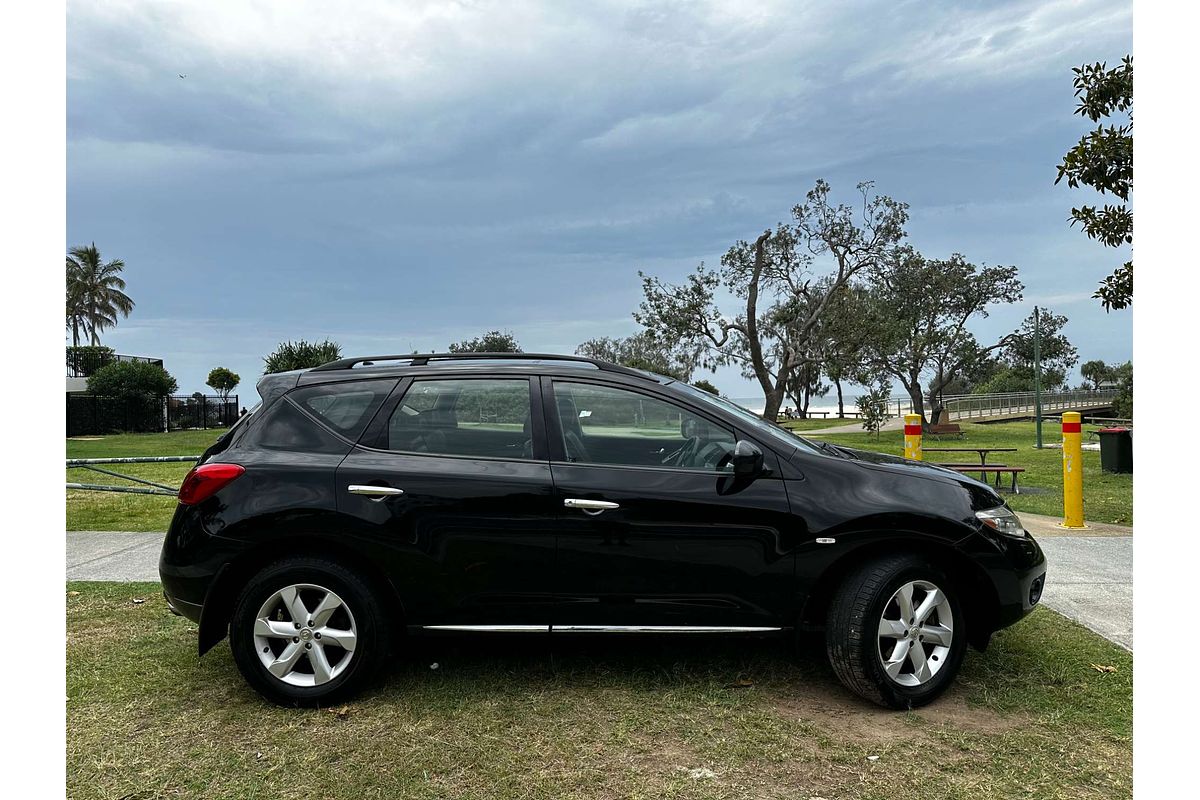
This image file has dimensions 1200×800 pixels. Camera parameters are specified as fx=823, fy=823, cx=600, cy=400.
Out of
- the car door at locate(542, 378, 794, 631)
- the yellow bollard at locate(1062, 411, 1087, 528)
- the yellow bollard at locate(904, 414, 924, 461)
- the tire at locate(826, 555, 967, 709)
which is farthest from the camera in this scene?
the yellow bollard at locate(904, 414, 924, 461)

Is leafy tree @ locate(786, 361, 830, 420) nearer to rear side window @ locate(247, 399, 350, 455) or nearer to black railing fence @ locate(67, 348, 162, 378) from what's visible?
black railing fence @ locate(67, 348, 162, 378)

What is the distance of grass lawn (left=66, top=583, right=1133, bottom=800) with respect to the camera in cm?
332

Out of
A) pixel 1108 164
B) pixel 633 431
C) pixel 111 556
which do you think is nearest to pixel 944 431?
pixel 1108 164

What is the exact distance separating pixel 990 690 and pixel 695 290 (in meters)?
28.2

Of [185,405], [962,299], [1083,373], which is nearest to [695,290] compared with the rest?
[962,299]

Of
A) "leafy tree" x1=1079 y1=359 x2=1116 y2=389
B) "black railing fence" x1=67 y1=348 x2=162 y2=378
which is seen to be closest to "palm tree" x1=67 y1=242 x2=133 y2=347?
"black railing fence" x1=67 y1=348 x2=162 y2=378

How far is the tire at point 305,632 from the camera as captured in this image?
4008 millimetres

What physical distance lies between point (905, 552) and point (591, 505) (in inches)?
62.3

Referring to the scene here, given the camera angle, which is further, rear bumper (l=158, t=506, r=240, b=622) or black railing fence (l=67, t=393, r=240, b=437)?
black railing fence (l=67, t=393, r=240, b=437)

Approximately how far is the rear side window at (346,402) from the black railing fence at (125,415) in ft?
115

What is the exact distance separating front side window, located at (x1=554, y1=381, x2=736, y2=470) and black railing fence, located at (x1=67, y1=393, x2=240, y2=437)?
35.8m

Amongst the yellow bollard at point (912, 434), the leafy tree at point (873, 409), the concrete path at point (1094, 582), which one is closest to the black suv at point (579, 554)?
the concrete path at point (1094, 582)

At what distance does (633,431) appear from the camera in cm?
435

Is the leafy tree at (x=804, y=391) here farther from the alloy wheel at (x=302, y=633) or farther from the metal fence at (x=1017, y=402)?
the alloy wheel at (x=302, y=633)
